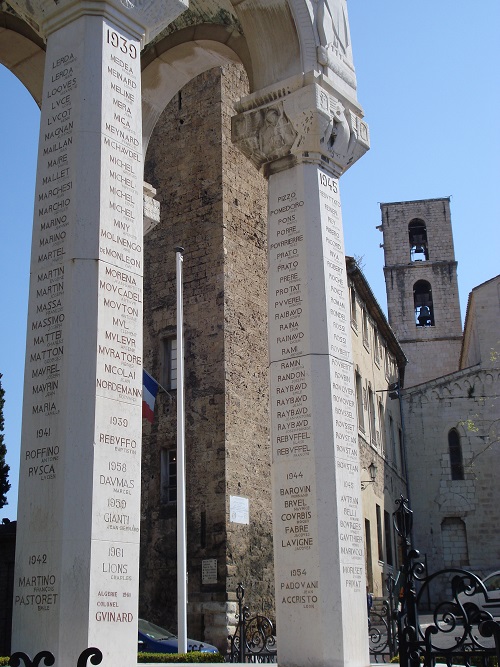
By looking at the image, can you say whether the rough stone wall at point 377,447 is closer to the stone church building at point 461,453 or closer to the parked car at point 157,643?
the stone church building at point 461,453

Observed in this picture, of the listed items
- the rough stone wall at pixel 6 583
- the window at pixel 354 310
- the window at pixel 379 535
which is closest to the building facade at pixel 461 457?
the window at pixel 379 535

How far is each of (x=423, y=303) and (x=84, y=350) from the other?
5427 centimetres

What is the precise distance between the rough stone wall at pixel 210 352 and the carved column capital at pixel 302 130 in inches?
550

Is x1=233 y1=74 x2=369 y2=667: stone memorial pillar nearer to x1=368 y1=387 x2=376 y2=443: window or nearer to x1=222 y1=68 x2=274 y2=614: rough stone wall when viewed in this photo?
x1=222 y1=68 x2=274 y2=614: rough stone wall

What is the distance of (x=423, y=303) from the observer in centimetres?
5888

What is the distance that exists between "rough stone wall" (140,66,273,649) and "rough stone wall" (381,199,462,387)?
107 ft

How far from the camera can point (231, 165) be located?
2531 cm

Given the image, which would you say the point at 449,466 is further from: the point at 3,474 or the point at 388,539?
the point at 3,474

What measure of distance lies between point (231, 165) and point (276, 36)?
16.1 m

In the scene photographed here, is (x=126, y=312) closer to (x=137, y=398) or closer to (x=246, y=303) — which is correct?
(x=137, y=398)

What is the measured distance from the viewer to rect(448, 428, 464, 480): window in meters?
40.3

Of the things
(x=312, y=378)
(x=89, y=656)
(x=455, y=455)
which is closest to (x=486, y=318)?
(x=455, y=455)

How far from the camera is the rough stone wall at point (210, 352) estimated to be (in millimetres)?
22312

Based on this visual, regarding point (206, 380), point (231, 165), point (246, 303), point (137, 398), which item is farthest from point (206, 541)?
point (137, 398)
